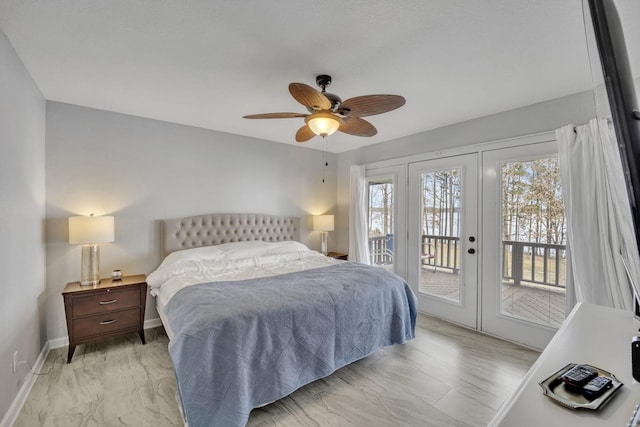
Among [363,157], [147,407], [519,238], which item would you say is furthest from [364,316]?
[363,157]

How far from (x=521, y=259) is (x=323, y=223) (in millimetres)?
2673

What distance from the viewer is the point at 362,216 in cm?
463

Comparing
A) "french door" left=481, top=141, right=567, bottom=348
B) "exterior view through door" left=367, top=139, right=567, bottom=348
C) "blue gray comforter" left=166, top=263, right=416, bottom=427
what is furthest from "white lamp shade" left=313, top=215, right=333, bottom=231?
"french door" left=481, top=141, right=567, bottom=348

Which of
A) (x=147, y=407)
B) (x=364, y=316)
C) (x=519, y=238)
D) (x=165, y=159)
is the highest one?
(x=165, y=159)

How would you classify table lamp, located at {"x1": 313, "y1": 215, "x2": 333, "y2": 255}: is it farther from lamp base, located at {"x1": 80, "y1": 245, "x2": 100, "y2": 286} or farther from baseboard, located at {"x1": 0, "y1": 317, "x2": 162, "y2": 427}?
baseboard, located at {"x1": 0, "y1": 317, "x2": 162, "y2": 427}

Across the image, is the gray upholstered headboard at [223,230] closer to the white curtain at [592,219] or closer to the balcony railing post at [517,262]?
the balcony railing post at [517,262]

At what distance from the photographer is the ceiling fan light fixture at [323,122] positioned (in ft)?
7.04

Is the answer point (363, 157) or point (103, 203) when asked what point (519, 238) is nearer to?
point (363, 157)

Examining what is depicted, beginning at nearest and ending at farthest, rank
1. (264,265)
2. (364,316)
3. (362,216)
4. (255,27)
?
(255,27) < (364,316) < (264,265) < (362,216)

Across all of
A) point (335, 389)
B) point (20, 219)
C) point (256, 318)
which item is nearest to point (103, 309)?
point (20, 219)

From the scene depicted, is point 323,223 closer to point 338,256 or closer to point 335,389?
point 338,256

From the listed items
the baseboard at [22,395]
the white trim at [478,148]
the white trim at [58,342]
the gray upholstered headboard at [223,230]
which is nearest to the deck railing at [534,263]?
the white trim at [478,148]

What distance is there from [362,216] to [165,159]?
297 centimetres

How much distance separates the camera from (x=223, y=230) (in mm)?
3855
